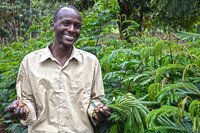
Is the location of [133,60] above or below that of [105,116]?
above

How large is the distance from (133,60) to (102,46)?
881mm

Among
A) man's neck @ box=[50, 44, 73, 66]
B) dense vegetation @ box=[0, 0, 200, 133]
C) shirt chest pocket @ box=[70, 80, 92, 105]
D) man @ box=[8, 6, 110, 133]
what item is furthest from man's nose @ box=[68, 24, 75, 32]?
dense vegetation @ box=[0, 0, 200, 133]

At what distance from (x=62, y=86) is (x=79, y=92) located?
11 cm

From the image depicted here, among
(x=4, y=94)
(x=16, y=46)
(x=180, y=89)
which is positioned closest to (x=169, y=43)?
(x=180, y=89)

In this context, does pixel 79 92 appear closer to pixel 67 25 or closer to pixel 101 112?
pixel 101 112

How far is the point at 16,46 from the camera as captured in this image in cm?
475

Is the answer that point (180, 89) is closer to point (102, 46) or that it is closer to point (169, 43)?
point (169, 43)

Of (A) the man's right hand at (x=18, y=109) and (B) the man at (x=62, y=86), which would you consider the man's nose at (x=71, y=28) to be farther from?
(A) the man's right hand at (x=18, y=109)

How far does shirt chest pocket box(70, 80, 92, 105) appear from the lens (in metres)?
2.01

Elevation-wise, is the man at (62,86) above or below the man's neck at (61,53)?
below

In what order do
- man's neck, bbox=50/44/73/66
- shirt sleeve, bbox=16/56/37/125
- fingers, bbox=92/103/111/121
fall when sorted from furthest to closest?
man's neck, bbox=50/44/73/66, shirt sleeve, bbox=16/56/37/125, fingers, bbox=92/103/111/121

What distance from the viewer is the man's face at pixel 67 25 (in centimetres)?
201

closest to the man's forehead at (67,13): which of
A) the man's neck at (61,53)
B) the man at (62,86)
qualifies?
the man at (62,86)

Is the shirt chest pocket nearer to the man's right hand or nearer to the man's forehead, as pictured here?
the man's right hand
